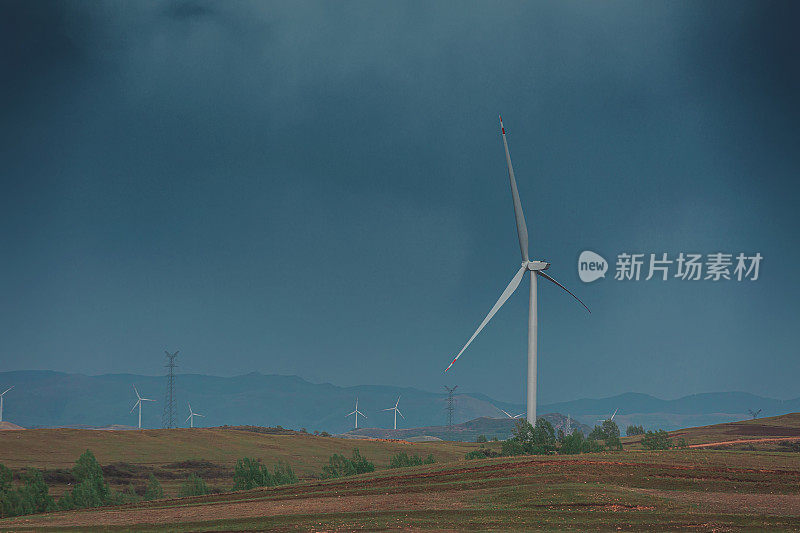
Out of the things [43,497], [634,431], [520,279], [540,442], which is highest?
[520,279]

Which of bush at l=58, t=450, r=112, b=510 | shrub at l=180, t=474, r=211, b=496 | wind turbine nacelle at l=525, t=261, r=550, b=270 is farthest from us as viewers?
wind turbine nacelle at l=525, t=261, r=550, b=270

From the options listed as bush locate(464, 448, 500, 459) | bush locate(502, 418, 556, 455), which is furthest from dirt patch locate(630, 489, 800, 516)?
bush locate(464, 448, 500, 459)

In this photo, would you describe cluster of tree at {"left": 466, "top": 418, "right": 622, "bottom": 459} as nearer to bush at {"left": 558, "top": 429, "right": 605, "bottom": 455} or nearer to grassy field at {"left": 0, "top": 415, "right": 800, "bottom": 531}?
bush at {"left": 558, "top": 429, "right": 605, "bottom": 455}

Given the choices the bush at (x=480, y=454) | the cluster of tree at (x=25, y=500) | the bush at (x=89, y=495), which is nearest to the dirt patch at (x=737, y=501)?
the bush at (x=480, y=454)

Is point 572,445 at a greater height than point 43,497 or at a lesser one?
Answer: greater

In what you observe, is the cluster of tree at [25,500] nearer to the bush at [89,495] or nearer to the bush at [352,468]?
the bush at [89,495]

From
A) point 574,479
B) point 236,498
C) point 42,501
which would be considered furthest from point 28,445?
point 574,479

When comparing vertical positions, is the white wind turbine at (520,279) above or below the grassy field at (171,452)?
above

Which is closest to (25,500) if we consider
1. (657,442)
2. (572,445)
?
(572,445)

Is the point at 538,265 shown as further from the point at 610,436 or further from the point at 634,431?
the point at 634,431

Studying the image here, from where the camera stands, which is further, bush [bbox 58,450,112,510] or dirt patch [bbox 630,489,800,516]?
bush [bbox 58,450,112,510]

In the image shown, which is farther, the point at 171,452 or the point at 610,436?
the point at 171,452

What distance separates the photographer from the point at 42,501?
2574 inches

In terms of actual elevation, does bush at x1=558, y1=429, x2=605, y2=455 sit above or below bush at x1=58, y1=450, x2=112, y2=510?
above
